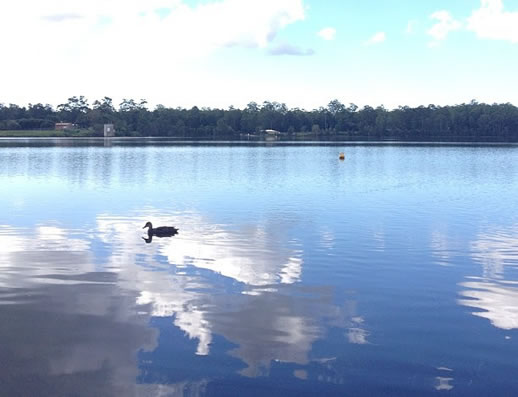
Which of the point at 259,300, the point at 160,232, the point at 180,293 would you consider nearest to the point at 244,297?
the point at 259,300

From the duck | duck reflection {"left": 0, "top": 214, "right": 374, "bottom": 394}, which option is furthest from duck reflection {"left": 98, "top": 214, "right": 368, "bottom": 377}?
the duck

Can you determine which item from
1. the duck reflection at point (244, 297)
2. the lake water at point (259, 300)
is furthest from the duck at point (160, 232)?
the duck reflection at point (244, 297)

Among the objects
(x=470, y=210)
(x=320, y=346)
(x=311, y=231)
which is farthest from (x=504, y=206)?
(x=320, y=346)

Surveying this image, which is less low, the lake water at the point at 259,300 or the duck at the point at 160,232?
the duck at the point at 160,232

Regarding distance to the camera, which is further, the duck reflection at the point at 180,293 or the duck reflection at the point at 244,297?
the duck reflection at the point at 244,297

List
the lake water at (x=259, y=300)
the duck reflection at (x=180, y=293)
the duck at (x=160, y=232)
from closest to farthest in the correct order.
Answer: the lake water at (x=259, y=300), the duck reflection at (x=180, y=293), the duck at (x=160, y=232)

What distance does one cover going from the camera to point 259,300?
16953 mm

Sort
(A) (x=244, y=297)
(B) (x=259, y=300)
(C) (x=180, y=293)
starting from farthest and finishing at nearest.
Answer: (C) (x=180, y=293)
(A) (x=244, y=297)
(B) (x=259, y=300)

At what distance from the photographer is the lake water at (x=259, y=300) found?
38.7 ft

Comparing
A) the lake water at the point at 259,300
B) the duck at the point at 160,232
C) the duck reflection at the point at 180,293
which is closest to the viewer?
the lake water at the point at 259,300

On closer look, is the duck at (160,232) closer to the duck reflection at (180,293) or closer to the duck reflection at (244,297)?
the duck reflection at (180,293)

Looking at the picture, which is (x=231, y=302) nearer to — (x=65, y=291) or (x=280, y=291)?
(x=280, y=291)

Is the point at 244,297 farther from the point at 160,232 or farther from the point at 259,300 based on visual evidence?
the point at 160,232

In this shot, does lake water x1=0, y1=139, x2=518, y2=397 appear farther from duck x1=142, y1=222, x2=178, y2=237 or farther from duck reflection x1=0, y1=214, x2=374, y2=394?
duck x1=142, y1=222, x2=178, y2=237
